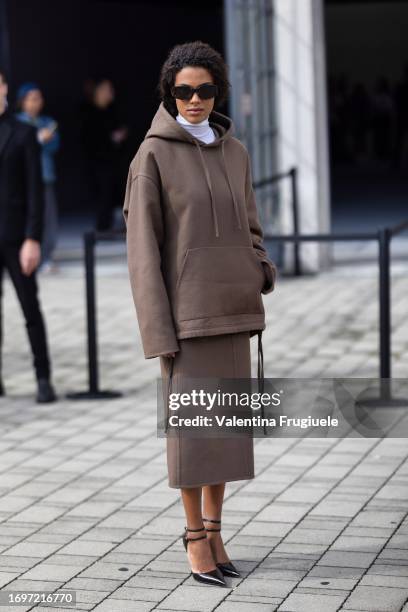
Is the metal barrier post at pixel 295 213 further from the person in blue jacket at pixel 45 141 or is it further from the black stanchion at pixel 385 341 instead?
the black stanchion at pixel 385 341

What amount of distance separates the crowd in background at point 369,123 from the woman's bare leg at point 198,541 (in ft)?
74.4

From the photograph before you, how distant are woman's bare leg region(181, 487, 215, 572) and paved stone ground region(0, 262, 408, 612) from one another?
0.08 meters

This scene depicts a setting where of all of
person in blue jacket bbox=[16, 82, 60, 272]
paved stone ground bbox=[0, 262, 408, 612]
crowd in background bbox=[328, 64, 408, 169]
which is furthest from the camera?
crowd in background bbox=[328, 64, 408, 169]

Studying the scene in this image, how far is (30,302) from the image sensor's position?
24.7ft

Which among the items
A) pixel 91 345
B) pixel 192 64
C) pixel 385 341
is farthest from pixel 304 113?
pixel 192 64

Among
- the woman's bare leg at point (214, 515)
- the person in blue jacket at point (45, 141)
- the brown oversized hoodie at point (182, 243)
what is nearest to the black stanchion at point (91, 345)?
the woman's bare leg at point (214, 515)

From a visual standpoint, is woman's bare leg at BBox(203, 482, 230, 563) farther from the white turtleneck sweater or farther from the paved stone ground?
the white turtleneck sweater

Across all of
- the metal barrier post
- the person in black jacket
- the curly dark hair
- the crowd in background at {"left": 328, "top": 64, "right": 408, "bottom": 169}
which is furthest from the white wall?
the crowd in background at {"left": 328, "top": 64, "right": 408, "bottom": 169}

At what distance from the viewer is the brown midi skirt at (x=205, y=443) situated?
14.5ft

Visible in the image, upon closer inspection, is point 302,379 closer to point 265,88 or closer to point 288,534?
point 288,534

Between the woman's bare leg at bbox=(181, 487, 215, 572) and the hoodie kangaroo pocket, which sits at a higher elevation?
the hoodie kangaroo pocket

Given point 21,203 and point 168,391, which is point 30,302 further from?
point 168,391

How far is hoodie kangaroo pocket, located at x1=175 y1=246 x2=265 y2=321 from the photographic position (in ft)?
14.3

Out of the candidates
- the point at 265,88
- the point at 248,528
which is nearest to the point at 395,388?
the point at 248,528
